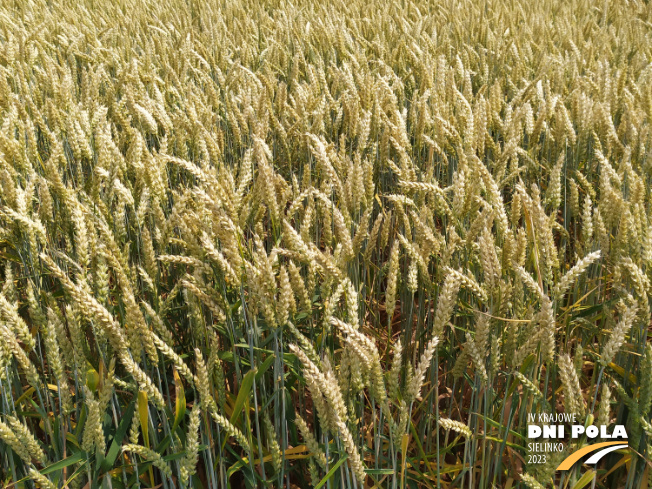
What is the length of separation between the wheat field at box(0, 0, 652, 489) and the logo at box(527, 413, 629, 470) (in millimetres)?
18

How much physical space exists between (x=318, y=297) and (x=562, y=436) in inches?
23.6

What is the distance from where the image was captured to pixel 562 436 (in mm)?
1010

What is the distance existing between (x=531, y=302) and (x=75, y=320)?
838mm

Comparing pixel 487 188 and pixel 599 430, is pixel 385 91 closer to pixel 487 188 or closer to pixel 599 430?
pixel 487 188

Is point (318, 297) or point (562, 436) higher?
point (318, 297)

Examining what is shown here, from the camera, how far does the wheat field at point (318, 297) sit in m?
0.90

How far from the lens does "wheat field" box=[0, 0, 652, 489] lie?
90 centimetres

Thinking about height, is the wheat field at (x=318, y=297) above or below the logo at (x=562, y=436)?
above

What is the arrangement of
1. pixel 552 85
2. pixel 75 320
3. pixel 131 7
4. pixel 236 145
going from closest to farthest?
pixel 75 320
pixel 236 145
pixel 552 85
pixel 131 7

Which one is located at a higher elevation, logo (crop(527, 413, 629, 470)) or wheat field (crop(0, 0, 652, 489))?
wheat field (crop(0, 0, 652, 489))

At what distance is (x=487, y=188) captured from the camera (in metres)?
1.22

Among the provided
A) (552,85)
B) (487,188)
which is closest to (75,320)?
(487,188)

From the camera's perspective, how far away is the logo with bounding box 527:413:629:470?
0.91 meters

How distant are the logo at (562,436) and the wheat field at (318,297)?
18 millimetres
